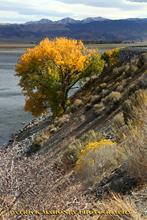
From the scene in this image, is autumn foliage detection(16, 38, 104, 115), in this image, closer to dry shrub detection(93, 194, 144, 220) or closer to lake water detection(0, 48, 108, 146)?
lake water detection(0, 48, 108, 146)

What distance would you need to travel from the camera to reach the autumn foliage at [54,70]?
174 feet

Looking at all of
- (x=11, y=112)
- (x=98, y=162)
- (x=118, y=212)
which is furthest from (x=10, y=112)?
(x=118, y=212)

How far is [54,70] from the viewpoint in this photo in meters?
53.0

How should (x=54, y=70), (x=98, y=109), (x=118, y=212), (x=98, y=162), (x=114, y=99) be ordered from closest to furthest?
(x=118, y=212) → (x=98, y=162) → (x=114, y=99) → (x=98, y=109) → (x=54, y=70)

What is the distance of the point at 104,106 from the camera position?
3616 centimetres

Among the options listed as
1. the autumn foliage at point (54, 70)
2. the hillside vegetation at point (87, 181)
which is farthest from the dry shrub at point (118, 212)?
the autumn foliage at point (54, 70)

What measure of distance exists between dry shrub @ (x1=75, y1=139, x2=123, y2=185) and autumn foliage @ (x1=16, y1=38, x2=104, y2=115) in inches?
1421

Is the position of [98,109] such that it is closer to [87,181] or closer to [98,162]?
[98,162]

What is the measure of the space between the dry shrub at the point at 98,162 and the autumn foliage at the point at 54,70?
3610 centimetres

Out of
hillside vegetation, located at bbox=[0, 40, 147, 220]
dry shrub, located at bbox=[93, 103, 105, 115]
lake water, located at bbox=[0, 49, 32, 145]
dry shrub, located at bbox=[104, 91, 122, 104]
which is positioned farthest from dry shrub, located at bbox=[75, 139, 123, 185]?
lake water, located at bbox=[0, 49, 32, 145]

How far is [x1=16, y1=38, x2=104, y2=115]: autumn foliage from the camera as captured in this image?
5312cm

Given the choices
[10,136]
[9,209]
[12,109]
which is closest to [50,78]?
[10,136]

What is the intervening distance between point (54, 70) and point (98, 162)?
38706 mm

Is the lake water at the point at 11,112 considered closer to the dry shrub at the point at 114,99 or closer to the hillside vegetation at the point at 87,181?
the dry shrub at the point at 114,99
